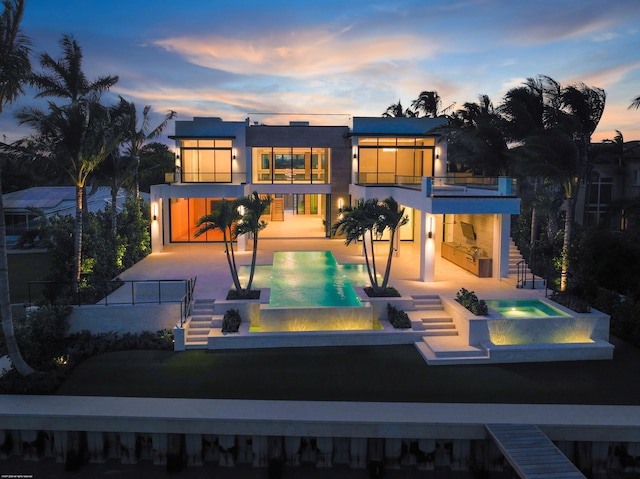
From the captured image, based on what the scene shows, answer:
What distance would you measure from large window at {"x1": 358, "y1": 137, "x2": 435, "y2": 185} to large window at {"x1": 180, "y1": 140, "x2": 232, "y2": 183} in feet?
25.9

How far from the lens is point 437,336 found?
578 inches

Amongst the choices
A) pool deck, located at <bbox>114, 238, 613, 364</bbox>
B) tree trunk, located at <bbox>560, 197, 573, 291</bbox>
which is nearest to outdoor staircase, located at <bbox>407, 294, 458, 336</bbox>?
pool deck, located at <bbox>114, 238, 613, 364</bbox>

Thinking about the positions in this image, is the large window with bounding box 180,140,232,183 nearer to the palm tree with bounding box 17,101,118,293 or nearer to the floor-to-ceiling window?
the floor-to-ceiling window

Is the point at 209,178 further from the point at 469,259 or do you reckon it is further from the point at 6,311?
the point at 6,311

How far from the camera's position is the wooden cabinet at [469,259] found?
64.4 feet

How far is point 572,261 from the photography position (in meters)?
17.7

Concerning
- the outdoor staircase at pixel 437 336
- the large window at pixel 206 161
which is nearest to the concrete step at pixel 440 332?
the outdoor staircase at pixel 437 336

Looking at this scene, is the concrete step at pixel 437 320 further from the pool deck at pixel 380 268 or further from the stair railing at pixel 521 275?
the stair railing at pixel 521 275

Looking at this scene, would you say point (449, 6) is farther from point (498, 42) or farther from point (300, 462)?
point (300, 462)

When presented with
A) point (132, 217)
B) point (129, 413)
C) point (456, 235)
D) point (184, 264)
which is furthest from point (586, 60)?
point (129, 413)

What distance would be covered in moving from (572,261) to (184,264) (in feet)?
51.7

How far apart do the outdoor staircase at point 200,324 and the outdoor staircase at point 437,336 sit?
619 centimetres

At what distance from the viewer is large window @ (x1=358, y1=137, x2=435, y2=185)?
95.5 feet

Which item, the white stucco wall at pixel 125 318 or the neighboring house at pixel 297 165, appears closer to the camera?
the white stucco wall at pixel 125 318
